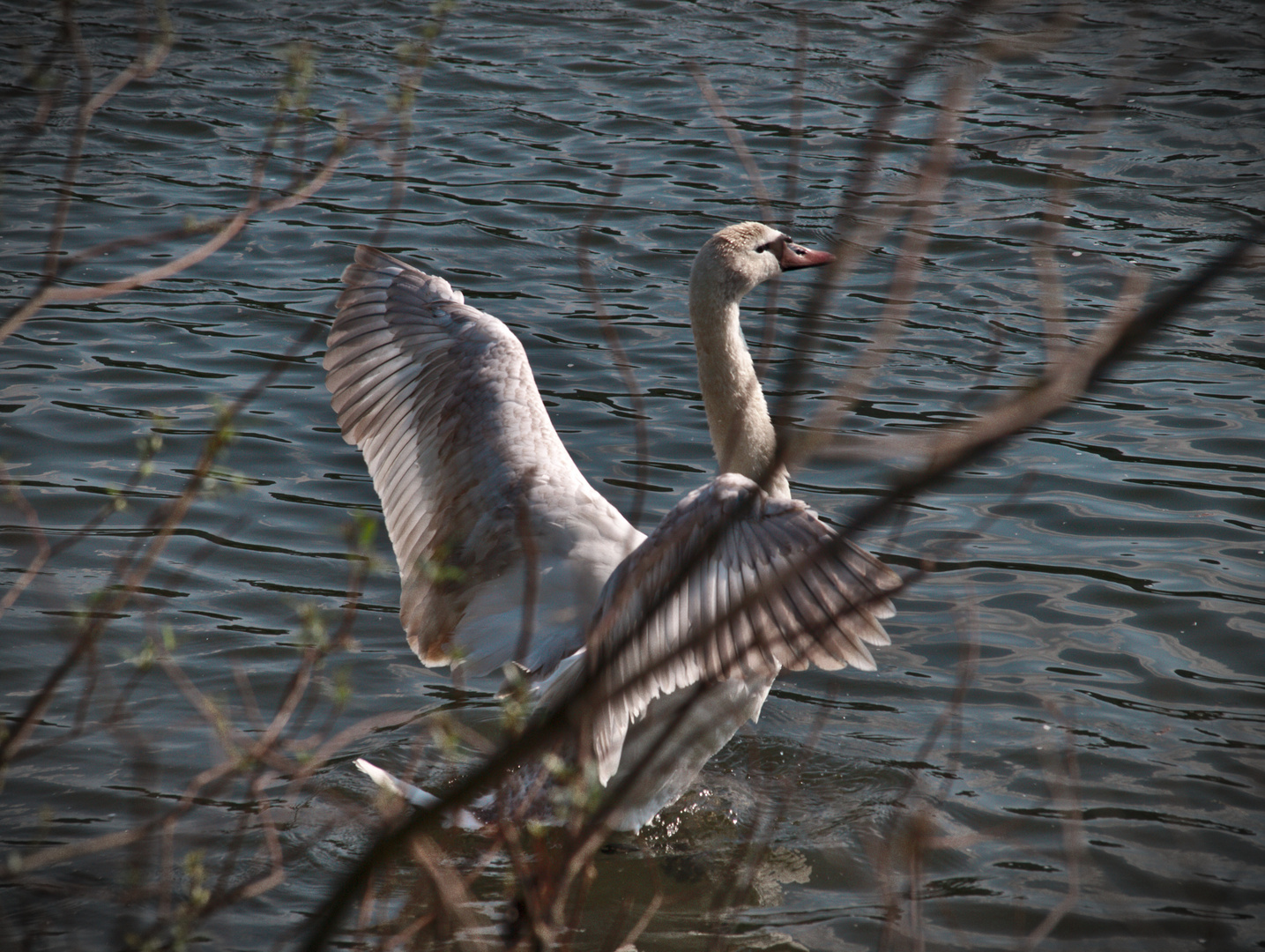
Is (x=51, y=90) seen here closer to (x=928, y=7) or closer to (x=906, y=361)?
(x=906, y=361)

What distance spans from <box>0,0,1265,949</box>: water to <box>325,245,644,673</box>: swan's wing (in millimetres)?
454

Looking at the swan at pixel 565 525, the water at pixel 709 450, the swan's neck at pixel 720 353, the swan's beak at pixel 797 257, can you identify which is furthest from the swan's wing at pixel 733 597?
the swan's beak at pixel 797 257

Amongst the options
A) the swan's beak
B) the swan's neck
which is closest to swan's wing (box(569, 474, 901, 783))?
the swan's neck

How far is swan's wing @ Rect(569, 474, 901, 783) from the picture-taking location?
9.16ft

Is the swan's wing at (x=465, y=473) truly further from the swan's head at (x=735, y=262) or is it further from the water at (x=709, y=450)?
the swan's head at (x=735, y=262)

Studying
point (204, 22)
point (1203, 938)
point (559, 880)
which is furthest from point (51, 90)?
point (204, 22)

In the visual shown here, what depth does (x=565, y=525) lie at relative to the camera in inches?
159

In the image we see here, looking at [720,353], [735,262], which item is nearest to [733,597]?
[720,353]

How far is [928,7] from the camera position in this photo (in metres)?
12.4

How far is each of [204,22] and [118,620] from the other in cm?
916

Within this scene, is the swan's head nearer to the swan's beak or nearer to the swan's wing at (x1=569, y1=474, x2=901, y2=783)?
Result: the swan's beak

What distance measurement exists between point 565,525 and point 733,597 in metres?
1.23

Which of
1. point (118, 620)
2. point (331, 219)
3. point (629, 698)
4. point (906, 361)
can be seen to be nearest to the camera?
point (629, 698)

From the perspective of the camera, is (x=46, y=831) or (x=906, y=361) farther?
(x=906, y=361)
